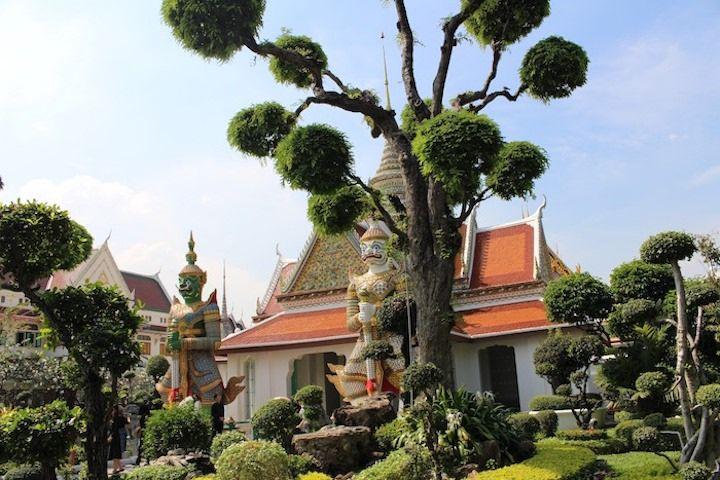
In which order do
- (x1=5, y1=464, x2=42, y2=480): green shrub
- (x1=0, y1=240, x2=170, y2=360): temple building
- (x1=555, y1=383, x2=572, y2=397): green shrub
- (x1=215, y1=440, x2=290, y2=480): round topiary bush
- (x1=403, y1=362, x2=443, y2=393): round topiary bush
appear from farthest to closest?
(x1=0, y1=240, x2=170, y2=360): temple building → (x1=555, y1=383, x2=572, y2=397): green shrub → (x1=5, y1=464, x2=42, y2=480): green shrub → (x1=403, y1=362, x2=443, y2=393): round topiary bush → (x1=215, y1=440, x2=290, y2=480): round topiary bush

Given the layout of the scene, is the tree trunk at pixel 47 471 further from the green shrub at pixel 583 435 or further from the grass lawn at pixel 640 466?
the green shrub at pixel 583 435

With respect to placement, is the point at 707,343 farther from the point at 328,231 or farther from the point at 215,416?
the point at 215,416

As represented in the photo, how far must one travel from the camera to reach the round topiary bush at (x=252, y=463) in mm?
6457

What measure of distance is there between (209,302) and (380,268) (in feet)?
11.7

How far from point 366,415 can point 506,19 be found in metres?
5.95

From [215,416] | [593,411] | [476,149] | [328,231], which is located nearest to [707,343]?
[593,411]

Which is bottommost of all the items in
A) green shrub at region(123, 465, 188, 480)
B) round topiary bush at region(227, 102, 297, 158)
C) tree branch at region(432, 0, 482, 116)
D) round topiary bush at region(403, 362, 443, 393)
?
green shrub at region(123, 465, 188, 480)

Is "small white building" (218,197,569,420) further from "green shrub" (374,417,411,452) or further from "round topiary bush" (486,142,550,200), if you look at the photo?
"round topiary bush" (486,142,550,200)

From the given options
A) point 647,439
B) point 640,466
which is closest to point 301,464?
point 640,466

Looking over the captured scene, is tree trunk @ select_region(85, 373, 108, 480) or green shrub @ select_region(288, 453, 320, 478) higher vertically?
tree trunk @ select_region(85, 373, 108, 480)

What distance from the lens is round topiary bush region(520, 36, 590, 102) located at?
9055mm

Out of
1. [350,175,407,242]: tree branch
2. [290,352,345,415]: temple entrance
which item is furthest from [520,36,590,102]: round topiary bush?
[290,352,345,415]: temple entrance

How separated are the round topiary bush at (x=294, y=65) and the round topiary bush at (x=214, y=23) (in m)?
1.09

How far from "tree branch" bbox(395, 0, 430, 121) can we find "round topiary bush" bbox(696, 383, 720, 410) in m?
4.74
